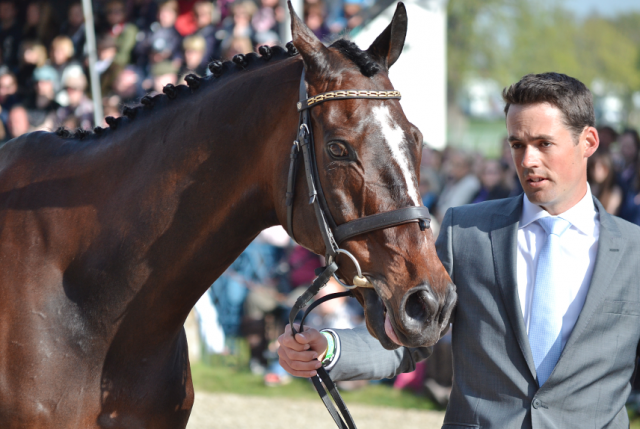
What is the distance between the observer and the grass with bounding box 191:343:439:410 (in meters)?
5.73

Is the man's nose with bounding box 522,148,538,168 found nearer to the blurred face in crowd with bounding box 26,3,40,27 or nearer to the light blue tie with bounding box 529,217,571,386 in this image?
the light blue tie with bounding box 529,217,571,386

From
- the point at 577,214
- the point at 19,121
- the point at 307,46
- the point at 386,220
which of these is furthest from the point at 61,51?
the point at 577,214

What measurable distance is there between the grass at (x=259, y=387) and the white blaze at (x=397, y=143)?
4.17 meters

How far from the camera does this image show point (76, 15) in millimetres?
7566

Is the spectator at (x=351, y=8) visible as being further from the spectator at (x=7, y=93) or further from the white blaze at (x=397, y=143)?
the white blaze at (x=397, y=143)

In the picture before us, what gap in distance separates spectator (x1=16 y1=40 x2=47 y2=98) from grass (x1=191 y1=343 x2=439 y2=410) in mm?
3712

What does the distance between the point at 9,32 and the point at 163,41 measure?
2.23m

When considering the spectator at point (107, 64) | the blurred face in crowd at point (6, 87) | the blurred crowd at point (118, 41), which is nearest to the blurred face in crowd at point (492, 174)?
the blurred crowd at point (118, 41)

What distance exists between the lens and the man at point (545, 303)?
A: 1.93 meters

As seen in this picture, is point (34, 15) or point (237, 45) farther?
point (34, 15)

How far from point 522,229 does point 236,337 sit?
517 centimetres

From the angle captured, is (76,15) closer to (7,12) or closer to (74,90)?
(7,12)

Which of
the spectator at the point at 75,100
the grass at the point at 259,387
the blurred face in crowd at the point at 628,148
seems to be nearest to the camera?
the grass at the point at 259,387

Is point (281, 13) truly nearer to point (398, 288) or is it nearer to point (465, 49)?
point (398, 288)
